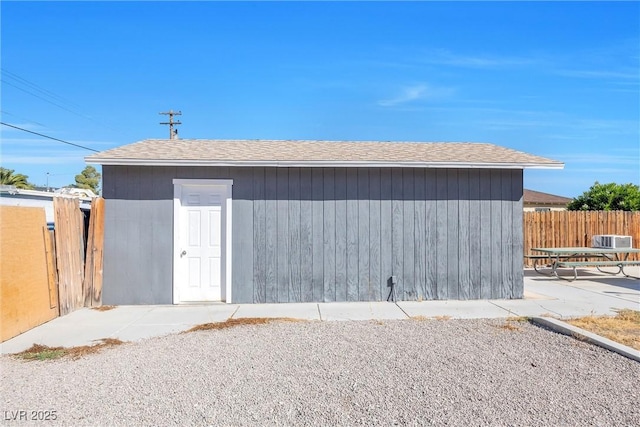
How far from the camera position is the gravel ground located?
296 cm

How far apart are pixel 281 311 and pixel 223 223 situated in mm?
2041

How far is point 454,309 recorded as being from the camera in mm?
6773

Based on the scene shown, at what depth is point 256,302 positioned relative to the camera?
23.8 feet

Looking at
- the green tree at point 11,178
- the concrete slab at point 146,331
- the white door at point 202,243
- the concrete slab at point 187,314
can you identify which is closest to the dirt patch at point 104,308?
the concrete slab at point 187,314

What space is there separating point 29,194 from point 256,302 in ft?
19.4

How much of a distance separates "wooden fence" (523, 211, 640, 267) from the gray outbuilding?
5693 mm

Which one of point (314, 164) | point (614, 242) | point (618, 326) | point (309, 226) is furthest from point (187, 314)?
point (614, 242)

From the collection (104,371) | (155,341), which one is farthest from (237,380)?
(155,341)

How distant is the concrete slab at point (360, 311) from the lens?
6.24 m

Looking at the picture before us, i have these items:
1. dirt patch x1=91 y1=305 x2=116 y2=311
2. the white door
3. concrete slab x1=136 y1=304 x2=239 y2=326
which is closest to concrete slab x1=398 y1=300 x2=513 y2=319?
concrete slab x1=136 y1=304 x2=239 y2=326

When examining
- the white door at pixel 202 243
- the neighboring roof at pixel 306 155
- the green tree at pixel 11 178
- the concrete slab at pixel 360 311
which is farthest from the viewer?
the green tree at pixel 11 178

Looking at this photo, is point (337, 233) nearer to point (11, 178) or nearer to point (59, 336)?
point (59, 336)

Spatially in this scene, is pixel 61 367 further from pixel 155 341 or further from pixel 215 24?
pixel 215 24

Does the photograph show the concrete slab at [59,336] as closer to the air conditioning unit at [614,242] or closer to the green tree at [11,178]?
the air conditioning unit at [614,242]
